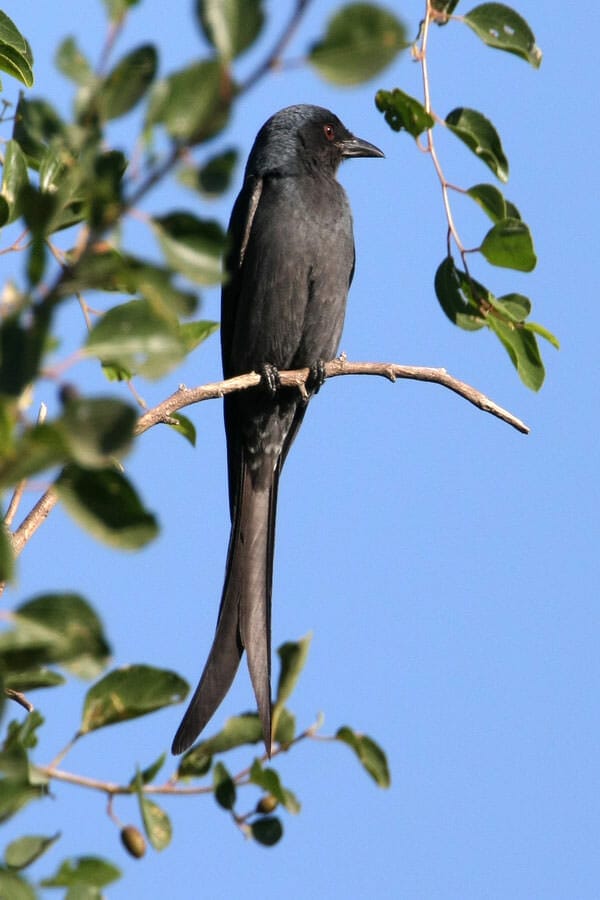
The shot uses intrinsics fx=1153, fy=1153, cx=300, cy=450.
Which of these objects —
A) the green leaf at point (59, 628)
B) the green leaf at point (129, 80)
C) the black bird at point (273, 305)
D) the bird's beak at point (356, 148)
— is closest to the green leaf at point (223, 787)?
the green leaf at point (59, 628)

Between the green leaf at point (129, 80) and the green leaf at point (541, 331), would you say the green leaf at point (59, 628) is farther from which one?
the green leaf at point (541, 331)

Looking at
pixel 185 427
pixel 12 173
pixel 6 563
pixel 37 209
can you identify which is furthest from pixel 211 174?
pixel 185 427

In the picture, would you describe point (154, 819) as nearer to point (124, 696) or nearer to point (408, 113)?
point (124, 696)

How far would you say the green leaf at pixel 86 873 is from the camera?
60.8 inches

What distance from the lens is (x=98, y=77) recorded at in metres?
1.16

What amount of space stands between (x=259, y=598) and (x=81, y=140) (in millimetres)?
3395

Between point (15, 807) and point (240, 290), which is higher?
point (240, 290)

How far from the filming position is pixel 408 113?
2.54 meters

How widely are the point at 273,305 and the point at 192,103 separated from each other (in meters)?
3.72

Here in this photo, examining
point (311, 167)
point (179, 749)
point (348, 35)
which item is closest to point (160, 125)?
point (348, 35)

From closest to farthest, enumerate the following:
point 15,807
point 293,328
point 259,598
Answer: point 15,807, point 259,598, point 293,328

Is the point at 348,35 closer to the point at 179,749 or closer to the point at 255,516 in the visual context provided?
the point at 179,749

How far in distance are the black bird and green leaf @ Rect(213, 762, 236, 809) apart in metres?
2.56

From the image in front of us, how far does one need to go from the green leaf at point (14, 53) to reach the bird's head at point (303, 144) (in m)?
2.32
